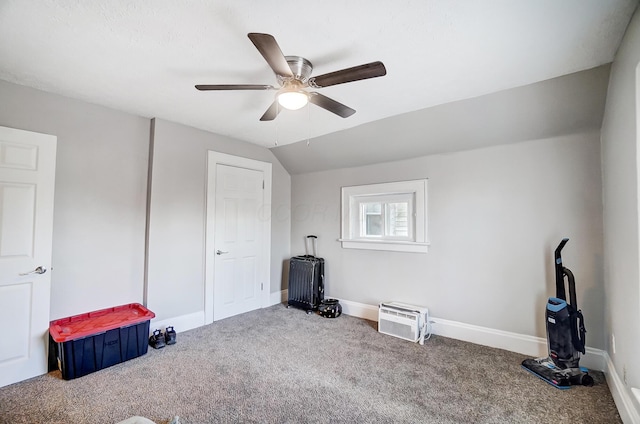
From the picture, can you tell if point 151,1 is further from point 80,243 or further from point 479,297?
point 479,297

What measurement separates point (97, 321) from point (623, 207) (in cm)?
421

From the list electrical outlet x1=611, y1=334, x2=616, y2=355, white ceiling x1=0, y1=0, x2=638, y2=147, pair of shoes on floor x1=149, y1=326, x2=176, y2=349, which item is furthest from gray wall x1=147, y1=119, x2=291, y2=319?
electrical outlet x1=611, y1=334, x2=616, y2=355

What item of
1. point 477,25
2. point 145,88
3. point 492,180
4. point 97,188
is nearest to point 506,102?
point 492,180

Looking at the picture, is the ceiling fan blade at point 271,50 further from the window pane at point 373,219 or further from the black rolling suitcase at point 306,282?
the black rolling suitcase at point 306,282

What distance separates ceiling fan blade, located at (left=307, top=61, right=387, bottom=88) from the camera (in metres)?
1.56

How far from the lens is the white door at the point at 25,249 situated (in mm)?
2203

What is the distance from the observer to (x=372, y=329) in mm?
3344

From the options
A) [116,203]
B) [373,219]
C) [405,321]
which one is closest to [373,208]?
[373,219]

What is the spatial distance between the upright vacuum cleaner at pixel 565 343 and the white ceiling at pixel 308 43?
5.02 ft

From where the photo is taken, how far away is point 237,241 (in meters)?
3.85

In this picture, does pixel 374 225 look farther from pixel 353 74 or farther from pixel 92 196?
pixel 92 196

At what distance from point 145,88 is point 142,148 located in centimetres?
88

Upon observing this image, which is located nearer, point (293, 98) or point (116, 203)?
point (293, 98)

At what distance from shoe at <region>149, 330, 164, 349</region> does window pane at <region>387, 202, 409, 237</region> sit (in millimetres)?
2836
